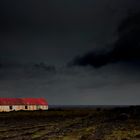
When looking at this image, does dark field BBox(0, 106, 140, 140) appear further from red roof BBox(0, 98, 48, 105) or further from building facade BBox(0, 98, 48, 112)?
red roof BBox(0, 98, 48, 105)

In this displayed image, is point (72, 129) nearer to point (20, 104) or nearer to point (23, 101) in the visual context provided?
point (20, 104)

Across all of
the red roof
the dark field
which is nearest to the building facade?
the red roof

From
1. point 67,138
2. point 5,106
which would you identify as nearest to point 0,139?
point 67,138

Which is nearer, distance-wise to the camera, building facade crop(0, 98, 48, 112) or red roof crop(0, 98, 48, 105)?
building facade crop(0, 98, 48, 112)

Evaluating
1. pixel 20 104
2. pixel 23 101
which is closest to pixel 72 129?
pixel 20 104

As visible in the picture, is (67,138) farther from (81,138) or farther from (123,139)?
(123,139)

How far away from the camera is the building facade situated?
10956 cm

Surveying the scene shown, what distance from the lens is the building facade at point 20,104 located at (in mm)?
109562

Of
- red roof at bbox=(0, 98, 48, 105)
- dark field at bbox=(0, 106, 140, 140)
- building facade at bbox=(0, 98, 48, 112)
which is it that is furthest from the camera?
red roof at bbox=(0, 98, 48, 105)

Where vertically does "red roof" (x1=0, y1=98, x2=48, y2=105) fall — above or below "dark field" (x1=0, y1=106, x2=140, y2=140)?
above

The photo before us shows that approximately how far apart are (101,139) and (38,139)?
20.4 ft

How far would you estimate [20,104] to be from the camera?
373 feet

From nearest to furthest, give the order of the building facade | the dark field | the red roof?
the dark field → the building facade → the red roof

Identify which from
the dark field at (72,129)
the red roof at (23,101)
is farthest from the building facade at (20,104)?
the dark field at (72,129)
